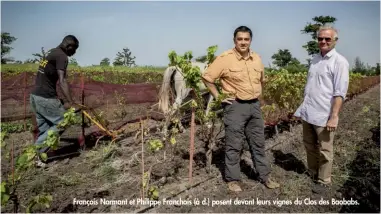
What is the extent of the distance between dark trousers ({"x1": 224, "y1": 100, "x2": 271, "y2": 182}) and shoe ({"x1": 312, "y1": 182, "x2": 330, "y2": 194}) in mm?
617

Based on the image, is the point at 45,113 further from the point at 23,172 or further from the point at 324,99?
the point at 324,99

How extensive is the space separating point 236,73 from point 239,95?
259mm

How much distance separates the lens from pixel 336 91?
360 centimetres

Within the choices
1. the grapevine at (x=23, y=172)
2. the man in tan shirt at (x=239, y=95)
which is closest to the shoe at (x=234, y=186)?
the man in tan shirt at (x=239, y=95)

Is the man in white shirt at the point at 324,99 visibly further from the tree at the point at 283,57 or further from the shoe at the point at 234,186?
the tree at the point at 283,57

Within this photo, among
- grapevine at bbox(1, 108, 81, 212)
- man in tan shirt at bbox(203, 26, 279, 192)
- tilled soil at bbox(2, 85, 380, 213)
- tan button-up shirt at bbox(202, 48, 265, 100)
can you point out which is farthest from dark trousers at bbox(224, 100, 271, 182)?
grapevine at bbox(1, 108, 81, 212)

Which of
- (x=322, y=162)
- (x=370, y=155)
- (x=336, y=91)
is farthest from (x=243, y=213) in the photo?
A: (x=370, y=155)

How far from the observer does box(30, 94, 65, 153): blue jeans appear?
4641mm

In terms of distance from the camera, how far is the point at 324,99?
3732mm

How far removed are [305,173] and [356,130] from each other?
4.08m

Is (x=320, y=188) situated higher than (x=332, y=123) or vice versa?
(x=332, y=123)

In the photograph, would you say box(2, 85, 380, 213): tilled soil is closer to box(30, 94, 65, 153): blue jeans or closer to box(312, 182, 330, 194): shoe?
box(312, 182, 330, 194): shoe

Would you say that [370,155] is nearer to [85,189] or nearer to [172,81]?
[172,81]

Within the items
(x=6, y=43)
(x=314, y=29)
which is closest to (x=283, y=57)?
(x=314, y=29)
